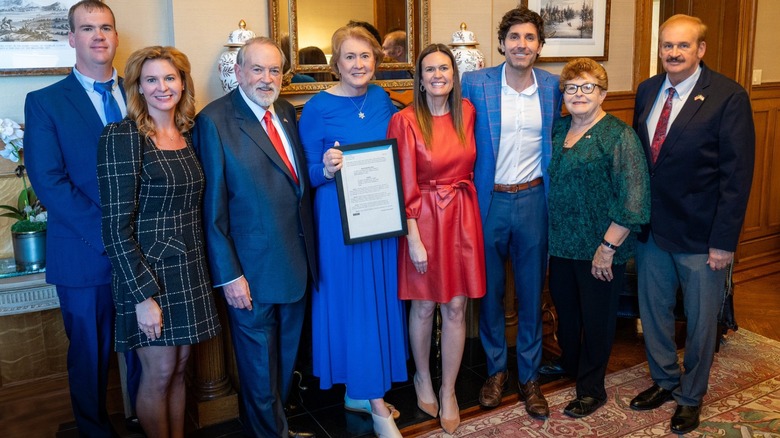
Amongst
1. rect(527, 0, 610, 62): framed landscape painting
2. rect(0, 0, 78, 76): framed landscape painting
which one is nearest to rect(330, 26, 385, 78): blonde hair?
rect(0, 0, 78, 76): framed landscape painting

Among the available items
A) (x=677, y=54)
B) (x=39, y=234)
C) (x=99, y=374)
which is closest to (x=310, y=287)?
(x=99, y=374)

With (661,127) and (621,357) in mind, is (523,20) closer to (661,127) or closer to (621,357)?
(661,127)

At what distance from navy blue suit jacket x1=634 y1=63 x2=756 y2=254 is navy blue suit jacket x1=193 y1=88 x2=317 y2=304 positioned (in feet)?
5.06

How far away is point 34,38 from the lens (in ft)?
9.34

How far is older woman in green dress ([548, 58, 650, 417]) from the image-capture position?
2.77 meters

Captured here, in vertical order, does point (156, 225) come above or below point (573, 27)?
below

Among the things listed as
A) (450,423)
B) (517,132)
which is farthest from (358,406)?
(517,132)

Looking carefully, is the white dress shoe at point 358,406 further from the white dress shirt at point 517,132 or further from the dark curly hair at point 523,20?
the dark curly hair at point 523,20

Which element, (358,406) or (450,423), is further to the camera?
(358,406)

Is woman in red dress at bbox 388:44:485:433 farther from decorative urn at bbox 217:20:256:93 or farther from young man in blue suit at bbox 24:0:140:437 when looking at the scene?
young man in blue suit at bbox 24:0:140:437

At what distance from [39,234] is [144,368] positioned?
0.82 metres

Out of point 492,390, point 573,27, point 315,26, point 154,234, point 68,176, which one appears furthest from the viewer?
point 573,27

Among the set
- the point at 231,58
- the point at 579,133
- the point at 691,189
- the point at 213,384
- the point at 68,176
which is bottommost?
the point at 213,384

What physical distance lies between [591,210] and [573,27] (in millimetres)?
1939
